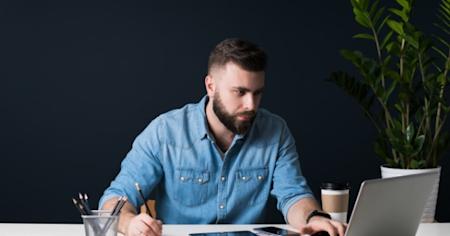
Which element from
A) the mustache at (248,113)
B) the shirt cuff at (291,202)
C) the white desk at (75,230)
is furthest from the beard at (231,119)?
the white desk at (75,230)

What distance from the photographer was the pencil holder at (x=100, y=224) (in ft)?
6.45

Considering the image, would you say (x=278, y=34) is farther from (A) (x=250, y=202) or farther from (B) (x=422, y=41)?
(A) (x=250, y=202)

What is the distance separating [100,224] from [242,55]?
115cm

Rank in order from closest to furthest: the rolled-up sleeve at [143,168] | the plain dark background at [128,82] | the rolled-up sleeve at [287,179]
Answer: the rolled-up sleeve at [143,168]
the rolled-up sleeve at [287,179]
the plain dark background at [128,82]

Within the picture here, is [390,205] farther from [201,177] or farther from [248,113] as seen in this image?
[201,177]

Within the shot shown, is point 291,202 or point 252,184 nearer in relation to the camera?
point 291,202

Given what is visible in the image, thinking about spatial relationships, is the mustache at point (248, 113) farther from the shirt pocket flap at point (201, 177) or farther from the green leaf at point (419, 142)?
the green leaf at point (419, 142)

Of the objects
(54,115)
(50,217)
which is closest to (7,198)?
(50,217)

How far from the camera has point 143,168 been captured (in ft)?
9.66

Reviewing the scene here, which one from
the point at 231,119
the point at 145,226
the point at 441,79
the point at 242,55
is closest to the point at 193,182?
→ the point at 231,119

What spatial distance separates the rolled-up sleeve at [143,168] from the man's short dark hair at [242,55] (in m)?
0.36

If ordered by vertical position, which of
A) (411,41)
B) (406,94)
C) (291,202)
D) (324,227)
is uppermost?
(411,41)

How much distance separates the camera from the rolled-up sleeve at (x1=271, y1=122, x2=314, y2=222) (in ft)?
9.65

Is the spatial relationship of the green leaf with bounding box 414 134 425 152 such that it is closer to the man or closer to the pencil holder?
the man
